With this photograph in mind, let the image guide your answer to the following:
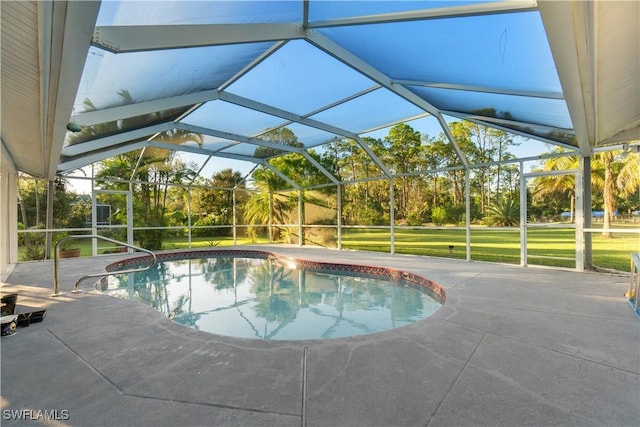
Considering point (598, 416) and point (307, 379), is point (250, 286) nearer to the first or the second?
point (307, 379)

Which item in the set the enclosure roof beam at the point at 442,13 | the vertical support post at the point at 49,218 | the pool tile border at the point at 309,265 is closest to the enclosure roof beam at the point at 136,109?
the enclosure roof beam at the point at 442,13

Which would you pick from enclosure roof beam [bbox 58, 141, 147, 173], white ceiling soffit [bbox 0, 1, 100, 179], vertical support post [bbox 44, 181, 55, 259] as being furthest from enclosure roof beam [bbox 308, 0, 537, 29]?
vertical support post [bbox 44, 181, 55, 259]

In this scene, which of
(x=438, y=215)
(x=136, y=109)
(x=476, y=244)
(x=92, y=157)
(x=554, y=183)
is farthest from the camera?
(x=476, y=244)

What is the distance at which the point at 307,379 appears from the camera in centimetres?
221

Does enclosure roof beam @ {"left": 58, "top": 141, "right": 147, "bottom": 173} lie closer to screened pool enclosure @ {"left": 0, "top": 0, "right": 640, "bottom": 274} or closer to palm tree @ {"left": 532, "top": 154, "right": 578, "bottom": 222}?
screened pool enclosure @ {"left": 0, "top": 0, "right": 640, "bottom": 274}

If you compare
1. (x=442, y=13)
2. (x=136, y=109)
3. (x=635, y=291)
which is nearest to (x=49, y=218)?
(x=136, y=109)

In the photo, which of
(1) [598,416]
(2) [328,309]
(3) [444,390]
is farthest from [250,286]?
(1) [598,416]

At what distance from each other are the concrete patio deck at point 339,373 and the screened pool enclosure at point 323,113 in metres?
2.53

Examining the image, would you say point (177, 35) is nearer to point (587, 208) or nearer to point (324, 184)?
point (587, 208)

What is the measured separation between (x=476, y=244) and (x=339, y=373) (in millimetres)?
14736

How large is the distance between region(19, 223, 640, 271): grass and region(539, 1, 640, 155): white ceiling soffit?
5530 mm

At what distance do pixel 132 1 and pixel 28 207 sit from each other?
35.3ft

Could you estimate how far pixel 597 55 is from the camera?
102 inches

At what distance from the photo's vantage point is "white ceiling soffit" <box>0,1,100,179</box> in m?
2.15
